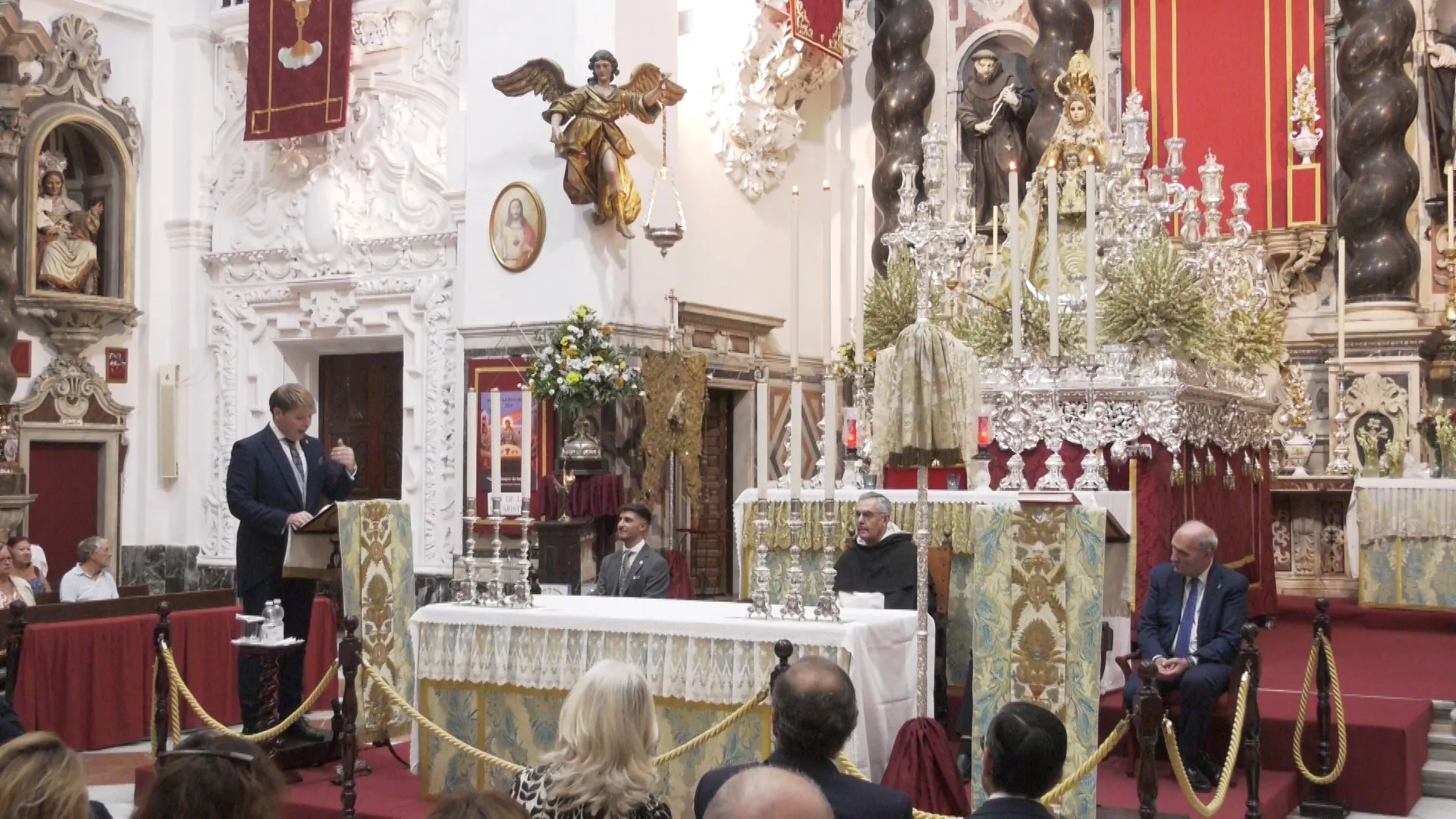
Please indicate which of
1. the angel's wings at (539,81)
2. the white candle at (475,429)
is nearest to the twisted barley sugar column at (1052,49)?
the angel's wings at (539,81)

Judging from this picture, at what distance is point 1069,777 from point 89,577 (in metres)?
7.56

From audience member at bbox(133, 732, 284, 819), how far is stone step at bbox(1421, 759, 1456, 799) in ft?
21.8

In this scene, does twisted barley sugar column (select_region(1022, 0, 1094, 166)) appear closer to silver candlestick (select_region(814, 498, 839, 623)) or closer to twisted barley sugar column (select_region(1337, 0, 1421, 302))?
twisted barley sugar column (select_region(1337, 0, 1421, 302))

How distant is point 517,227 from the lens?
13.2 metres

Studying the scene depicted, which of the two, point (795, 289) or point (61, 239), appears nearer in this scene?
point (795, 289)

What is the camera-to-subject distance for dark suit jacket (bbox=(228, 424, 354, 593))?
747 centimetres

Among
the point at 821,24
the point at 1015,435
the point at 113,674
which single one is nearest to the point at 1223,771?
the point at 1015,435

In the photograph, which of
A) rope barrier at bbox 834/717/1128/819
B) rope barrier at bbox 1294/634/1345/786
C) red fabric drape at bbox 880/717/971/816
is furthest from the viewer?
rope barrier at bbox 1294/634/1345/786

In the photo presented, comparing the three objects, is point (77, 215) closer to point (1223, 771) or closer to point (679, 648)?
point (679, 648)

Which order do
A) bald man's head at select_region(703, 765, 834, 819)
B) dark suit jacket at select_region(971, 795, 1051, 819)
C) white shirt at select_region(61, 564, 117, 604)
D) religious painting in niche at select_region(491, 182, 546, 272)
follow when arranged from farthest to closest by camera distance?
religious painting in niche at select_region(491, 182, 546, 272), white shirt at select_region(61, 564, 117, 604), dark suit jacket at select_region(971, 795, 1051, 819), bald man's head at select_region(703, 765, 834, 819)

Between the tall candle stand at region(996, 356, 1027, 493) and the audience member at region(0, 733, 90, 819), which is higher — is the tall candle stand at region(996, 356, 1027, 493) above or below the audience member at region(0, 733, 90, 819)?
above

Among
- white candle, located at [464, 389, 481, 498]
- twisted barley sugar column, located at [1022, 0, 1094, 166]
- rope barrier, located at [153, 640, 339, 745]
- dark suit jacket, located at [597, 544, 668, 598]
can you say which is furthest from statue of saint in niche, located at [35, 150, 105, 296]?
twisted barley sugar column, located at [1022, 0, 1094, 166]

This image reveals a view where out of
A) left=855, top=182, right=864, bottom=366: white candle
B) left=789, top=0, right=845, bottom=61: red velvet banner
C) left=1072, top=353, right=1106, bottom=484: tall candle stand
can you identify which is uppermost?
left=789, top=0, right=845, bottom=61: red velvet banner

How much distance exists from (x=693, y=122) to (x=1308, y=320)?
6.25m
